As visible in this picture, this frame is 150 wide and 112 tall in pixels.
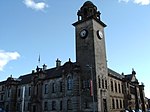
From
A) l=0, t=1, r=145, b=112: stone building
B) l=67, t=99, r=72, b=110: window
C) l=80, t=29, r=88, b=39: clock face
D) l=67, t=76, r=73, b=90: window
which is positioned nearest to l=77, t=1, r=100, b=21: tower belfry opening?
l=0, t=1, r=145, b=112: stone building

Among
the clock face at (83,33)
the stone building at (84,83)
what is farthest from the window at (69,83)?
the clock face at (83,33)

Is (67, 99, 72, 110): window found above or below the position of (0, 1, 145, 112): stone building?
below

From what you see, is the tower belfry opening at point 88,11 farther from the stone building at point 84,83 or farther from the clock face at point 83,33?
the clock face at point 83,33

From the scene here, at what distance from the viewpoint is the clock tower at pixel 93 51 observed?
134 ft

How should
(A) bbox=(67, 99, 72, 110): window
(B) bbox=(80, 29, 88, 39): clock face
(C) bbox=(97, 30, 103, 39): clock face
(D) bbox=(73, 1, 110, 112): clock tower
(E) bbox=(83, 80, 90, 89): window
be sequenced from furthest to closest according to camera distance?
(C) bbox=(97, 30, 103, 39): clock face, (B) bbox=(80, 29, 88, 39): clock face, (A) bbox=(67, 99, 72, 110): window, (E) bbox=(83, 80, 90, 89): window, (D) bbox=(73, 1, 110, 112): clock tower

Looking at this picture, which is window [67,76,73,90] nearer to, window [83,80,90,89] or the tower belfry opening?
window [83,80,90,89]

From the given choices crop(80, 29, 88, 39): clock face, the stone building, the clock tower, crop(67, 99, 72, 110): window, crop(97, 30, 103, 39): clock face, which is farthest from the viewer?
crop(97, 30, 103, 39): clock face

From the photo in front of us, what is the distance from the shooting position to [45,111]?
49.2 meters

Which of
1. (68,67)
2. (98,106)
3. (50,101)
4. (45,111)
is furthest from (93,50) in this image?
(45,111)

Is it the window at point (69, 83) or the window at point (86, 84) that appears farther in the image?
the window at point (69, 83)

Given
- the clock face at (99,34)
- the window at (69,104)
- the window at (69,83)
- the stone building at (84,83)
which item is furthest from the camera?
the clock face at (99,34)

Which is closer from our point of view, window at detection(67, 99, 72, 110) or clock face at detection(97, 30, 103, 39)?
window at detection(67, 99, 72, 110)

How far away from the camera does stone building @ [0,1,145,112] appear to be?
41219 millimetres

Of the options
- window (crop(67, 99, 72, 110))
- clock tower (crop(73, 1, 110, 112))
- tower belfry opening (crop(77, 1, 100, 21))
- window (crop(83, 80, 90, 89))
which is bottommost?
window (crop(67, 99, 72, 110))
